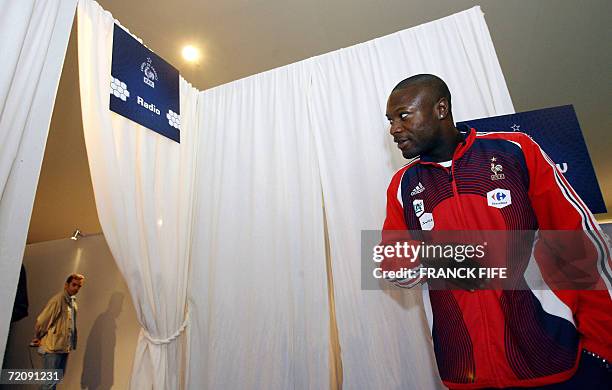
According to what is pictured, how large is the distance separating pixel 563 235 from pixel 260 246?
1.25 meters

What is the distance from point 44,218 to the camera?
5.23 metres

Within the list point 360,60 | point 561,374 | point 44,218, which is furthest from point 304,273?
point 44,218

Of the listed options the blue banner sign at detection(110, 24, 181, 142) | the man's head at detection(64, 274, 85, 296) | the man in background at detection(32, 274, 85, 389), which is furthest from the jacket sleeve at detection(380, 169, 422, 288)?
the man's head at detection(64, 274, 85, 296)

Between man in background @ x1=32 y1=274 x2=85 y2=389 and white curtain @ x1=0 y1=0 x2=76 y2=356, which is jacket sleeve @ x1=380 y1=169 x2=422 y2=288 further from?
man in background @ x1=32 y1=274 x2=85 y2=389

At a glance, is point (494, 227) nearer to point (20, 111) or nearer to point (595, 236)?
point (595, 236)

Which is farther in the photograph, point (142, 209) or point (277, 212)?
point (277, 212)

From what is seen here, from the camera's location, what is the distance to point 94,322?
3518 millimetres

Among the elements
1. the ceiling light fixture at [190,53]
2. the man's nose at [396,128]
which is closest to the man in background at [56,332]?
the ceiling light fixture at [190,53]

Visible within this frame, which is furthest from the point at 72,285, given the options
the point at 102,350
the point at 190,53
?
the point at 190,53

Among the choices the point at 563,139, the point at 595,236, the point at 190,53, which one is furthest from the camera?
the point at 190,53

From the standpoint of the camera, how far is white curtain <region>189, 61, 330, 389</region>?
1509 millimetres

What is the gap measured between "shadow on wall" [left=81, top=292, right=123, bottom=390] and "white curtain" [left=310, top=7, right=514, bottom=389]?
2.85 m

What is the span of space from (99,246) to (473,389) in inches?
167

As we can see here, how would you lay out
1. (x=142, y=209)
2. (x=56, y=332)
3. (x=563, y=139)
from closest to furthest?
(x=563, y=139), (x=142, y=209), (x=56, y=332)
